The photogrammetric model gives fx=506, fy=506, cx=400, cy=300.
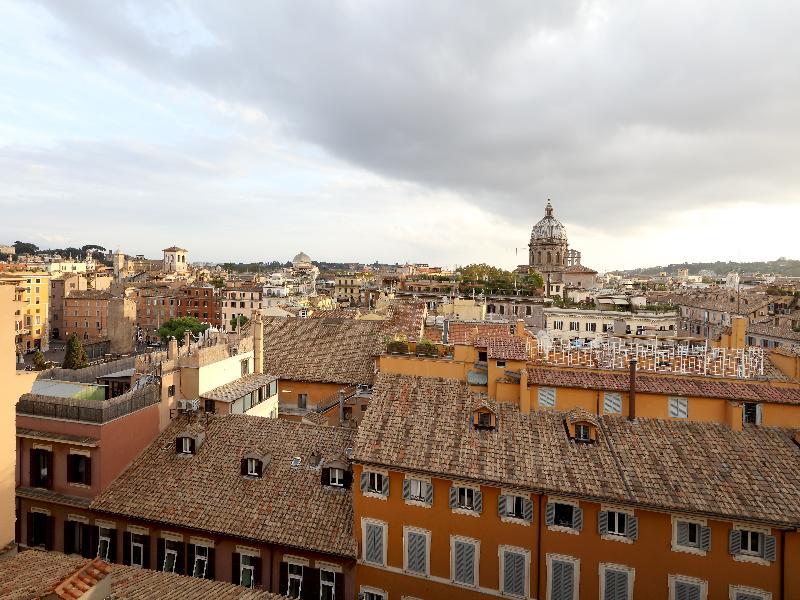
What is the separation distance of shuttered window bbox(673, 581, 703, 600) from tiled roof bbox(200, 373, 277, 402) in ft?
69.7

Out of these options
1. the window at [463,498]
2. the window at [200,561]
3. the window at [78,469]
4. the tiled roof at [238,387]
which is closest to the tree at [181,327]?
the tiled roof at [238,387]

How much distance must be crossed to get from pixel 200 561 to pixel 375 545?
7353mm

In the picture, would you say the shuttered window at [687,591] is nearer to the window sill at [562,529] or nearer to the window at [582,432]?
the window sill at [562,529]

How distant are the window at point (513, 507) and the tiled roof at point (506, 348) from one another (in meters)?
6.09

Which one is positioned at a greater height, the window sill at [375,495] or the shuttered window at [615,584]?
the window sill at [375,495]

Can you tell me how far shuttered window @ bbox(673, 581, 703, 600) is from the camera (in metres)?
16.2

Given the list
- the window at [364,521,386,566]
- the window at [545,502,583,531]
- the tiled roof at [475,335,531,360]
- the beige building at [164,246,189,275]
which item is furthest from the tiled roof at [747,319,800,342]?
the beige building at [164,246,189,275]

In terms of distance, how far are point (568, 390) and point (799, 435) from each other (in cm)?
799

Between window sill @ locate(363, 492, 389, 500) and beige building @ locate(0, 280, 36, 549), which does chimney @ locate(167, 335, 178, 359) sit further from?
beige building @ locate(0, 280, 36, 549)

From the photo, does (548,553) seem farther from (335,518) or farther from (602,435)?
(335,518)

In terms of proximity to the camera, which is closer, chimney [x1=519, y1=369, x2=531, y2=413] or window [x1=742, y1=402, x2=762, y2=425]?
window [x1=742, y1=402, x2=762, y2=425]

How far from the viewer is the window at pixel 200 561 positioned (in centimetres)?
2034

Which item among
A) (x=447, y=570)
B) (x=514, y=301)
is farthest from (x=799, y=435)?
(x=514, y=301)

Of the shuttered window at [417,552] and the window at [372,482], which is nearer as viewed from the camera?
the shuttered window at [417,552]
